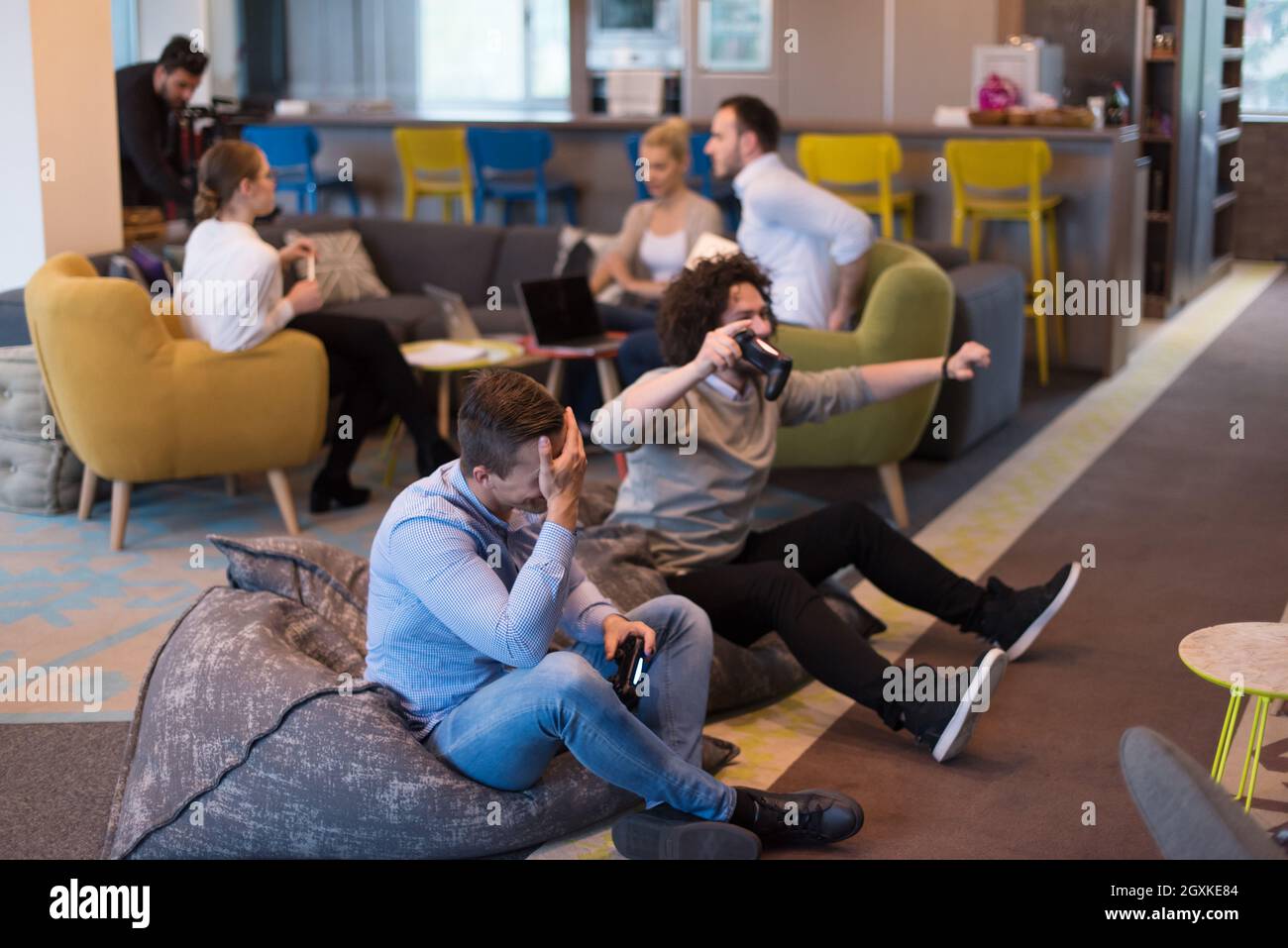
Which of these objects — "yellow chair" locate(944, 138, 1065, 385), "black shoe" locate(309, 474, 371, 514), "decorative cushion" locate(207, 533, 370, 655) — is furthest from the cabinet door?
"decorative cushion" locate(207, 533, 370, 655)

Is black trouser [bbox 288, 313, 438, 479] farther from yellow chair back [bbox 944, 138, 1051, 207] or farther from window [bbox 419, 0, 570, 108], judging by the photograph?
window [bbox 419, 0, 570, 108]

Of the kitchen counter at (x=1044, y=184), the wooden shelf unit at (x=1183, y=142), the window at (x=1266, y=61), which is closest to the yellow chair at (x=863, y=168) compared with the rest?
the kitchen counter at (x=1044, y=184)

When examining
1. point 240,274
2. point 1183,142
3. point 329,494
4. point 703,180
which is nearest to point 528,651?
point 240,274

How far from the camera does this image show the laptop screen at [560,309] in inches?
206

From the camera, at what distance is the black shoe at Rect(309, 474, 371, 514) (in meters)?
4.99

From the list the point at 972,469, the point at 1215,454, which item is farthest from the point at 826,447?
the point at 1215,454

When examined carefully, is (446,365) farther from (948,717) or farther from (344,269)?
(948,717)

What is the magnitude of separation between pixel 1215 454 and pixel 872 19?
200 inches

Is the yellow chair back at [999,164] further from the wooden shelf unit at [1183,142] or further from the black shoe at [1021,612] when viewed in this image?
the black shoe at [1021,612]

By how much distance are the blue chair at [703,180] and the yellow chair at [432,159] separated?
37.3 inches

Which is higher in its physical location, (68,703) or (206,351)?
(206,351)

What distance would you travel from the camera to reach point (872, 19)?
986 centimetres
